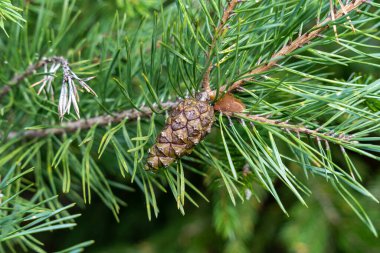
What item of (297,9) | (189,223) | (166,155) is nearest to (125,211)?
(189,223)

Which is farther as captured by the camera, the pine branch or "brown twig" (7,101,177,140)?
"brown twig" (7,101,177,140)

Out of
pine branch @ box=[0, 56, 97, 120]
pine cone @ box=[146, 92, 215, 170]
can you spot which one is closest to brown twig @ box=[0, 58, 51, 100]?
pine branch @ box=[0, 56, 97, 120]

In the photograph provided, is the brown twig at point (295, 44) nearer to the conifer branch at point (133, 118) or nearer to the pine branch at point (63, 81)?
the conifer branch at point (133, 118)

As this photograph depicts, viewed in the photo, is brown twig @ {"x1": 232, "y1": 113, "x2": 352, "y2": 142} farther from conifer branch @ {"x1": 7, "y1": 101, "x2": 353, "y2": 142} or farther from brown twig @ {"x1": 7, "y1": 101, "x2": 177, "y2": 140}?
brown twig @ {"x1": 7, "y1": 101, "x2": 177, "y2": 140}

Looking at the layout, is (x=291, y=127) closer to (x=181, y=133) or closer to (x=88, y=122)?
(x=181, y=133)

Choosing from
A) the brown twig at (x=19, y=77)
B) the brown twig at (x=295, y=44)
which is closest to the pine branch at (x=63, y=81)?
the brown twig at (x=19, y=77)

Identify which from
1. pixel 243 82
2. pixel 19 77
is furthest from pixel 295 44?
pixel 19 77

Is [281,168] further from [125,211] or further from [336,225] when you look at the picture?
[125,211]
